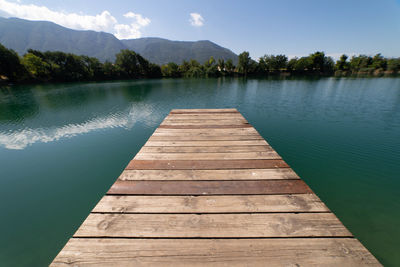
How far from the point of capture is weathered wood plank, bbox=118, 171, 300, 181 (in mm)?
2020

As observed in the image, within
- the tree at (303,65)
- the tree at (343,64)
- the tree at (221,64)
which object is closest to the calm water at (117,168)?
the tree at (221,64)

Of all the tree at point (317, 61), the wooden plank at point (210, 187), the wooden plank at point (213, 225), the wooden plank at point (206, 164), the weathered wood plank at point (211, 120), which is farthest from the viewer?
the tree at point (317, 61)

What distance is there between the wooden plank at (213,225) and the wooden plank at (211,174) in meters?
0.58

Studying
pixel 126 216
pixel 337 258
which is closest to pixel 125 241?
pixel 126 216

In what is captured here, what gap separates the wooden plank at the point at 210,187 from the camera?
177cm

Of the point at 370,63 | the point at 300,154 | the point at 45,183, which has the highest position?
the point at 370,63

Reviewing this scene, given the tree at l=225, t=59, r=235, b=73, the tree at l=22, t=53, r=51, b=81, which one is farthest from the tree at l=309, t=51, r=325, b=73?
the tree at l=22, t=53, r=51, b=81

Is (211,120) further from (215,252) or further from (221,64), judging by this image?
(221,64)

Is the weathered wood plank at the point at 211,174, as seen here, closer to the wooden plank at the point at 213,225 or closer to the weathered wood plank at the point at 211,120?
the wooden plank at the point at 213,225

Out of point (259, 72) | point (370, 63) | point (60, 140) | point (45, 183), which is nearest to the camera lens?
point (45, 183)

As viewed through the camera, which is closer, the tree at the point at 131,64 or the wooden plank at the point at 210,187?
the wooden plank at the point at 210,187

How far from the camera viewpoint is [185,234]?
1.30 meters

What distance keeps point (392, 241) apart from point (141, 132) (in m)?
8.36

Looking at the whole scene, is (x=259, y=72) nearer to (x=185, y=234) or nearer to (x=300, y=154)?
(x=300, y=154)
